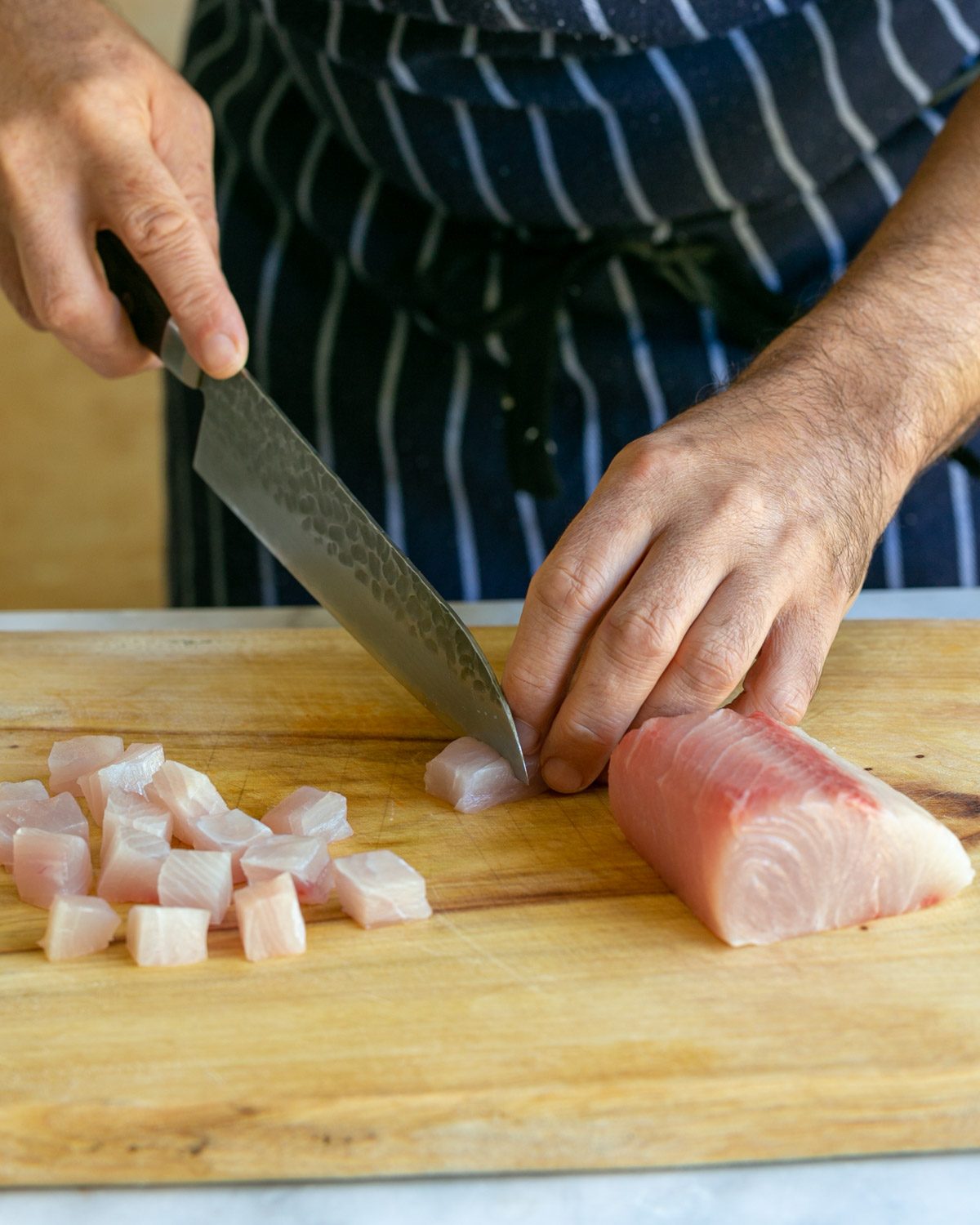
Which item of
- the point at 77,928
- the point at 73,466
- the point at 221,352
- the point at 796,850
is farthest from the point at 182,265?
the point at 73,466

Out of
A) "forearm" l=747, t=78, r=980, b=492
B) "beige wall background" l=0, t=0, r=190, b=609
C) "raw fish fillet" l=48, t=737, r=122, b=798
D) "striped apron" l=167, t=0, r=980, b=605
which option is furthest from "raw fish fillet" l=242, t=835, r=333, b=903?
"beige wall background" l=0, t=0, r=190, b=609

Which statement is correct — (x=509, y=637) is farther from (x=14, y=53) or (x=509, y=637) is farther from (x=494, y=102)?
(x=14, y=53)

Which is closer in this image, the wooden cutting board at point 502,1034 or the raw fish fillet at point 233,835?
the wooden cutting board at point 502,1034

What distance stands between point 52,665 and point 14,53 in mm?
879

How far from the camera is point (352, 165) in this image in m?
2.35

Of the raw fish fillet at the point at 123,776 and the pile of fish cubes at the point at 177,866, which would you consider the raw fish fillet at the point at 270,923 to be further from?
the raw fish fillet at the point at 123,776

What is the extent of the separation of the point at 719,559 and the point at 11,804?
2.70 ft

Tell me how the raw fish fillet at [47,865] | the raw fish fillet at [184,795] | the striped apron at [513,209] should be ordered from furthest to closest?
the striped apron at [513,209] → the raw fish fillet at [184,795] → the raw fish fillet at [47,865]

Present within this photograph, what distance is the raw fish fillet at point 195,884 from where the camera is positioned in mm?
1306

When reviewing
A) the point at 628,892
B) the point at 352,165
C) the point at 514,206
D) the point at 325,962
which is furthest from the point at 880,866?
the point at 352,165

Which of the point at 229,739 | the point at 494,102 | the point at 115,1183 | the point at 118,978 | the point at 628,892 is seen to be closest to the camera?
the point at 115,1183

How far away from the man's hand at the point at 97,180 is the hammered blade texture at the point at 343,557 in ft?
0.33

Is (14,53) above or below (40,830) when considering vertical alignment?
above

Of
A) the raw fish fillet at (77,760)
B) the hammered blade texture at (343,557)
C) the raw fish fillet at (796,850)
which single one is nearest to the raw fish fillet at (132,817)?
the raw fish fillet at (77,760)
